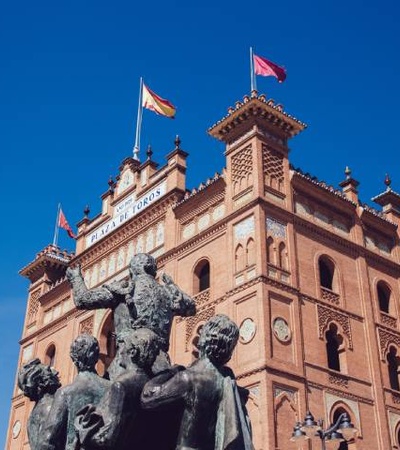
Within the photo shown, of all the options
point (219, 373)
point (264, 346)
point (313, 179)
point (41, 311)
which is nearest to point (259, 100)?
point (313, 179)

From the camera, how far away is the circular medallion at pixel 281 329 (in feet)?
63.0

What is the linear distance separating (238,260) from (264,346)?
10.5 ft

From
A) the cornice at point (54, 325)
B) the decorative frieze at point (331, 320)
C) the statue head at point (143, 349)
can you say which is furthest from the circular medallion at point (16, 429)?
the statue head at point (143, 349)

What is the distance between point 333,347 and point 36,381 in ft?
57.3

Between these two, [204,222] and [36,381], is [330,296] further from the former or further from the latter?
[36,381]

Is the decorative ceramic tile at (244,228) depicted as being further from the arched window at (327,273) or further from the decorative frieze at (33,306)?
the decorative frieze at (33,306)

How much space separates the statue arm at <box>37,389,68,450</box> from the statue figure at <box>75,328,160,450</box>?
453 millimetres

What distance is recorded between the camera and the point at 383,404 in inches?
825

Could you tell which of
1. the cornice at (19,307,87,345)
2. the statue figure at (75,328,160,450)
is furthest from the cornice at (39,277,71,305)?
the statue figure at (75,328,160,450)

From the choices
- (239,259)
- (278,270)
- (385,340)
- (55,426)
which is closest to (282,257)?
(278,270)

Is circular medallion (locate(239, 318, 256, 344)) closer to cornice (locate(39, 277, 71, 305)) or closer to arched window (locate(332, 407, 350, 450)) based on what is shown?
arched window (locate(332, 407, 350, 450))

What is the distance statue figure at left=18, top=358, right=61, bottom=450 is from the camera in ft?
16.0

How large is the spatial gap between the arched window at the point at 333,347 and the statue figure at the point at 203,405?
17567mm

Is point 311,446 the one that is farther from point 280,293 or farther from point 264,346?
point 280,293
